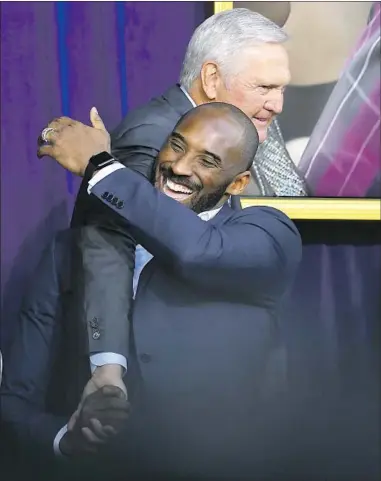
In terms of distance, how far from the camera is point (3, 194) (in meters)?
1.42

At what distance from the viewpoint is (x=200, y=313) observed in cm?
107

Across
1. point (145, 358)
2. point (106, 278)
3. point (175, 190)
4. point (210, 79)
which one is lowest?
point (145, 358)

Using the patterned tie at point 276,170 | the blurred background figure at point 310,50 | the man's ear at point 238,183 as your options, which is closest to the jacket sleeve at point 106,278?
the man's ear at point 238,183

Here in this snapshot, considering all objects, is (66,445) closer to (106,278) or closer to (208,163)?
(106,278)

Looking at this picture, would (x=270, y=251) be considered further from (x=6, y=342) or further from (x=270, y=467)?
(x=6, y=342)

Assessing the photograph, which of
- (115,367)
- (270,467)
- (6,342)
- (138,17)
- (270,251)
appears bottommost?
(270,467)

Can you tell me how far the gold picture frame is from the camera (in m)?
1.37

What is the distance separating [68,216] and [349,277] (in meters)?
0.51

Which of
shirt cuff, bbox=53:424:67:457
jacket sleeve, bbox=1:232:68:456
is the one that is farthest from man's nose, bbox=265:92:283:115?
shirt cuff, bbox=53:424:67:457

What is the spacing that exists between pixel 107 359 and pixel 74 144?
266mm

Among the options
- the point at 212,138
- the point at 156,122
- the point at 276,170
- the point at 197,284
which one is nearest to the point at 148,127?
the point at 156,122

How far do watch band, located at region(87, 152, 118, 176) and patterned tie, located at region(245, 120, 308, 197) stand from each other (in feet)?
1.17

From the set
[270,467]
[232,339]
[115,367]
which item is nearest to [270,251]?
[232,339]

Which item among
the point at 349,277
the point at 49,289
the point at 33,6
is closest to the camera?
the point at 49,289
